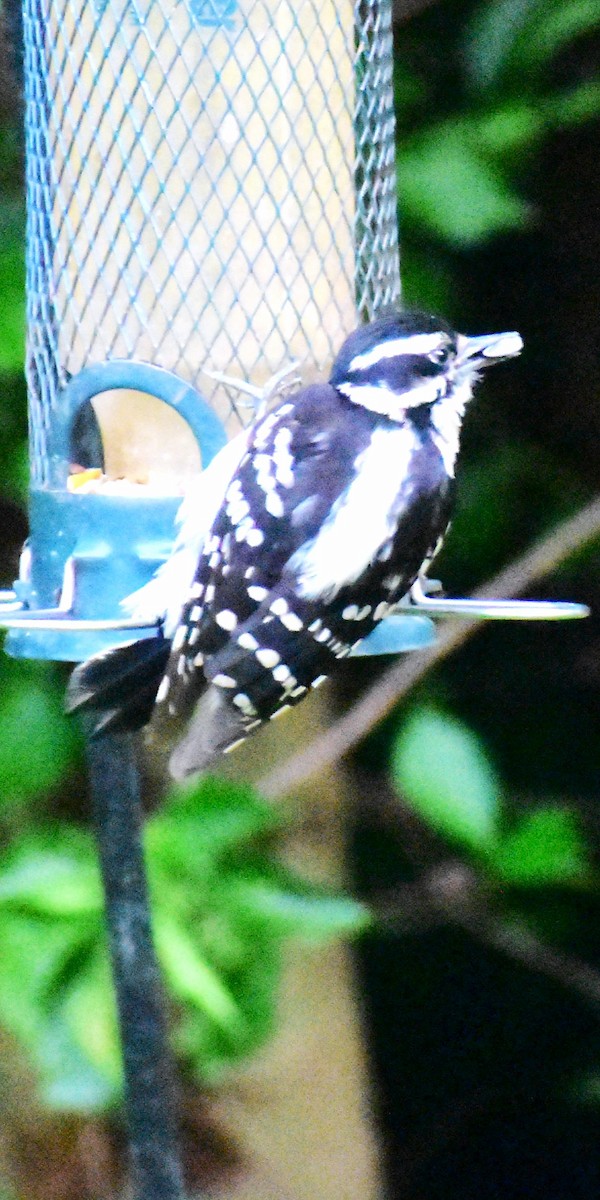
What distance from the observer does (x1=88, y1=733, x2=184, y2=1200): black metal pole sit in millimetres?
1564

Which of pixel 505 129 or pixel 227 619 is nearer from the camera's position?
pixel 227 619

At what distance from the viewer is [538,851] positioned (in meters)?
2.02

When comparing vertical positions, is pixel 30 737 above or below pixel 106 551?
below

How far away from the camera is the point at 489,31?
200 centimetres

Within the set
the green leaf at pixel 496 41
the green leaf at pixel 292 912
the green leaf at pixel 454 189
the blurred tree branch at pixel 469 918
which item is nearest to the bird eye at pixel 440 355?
the green leaf at pixel 454 189

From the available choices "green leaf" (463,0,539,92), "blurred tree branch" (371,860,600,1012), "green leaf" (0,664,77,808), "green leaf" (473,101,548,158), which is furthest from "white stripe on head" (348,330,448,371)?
"blurred tree branch" (371,860,600,1012)

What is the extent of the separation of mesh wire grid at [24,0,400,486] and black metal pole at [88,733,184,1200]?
40 cm

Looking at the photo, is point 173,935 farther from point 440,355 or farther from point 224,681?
point 440,355

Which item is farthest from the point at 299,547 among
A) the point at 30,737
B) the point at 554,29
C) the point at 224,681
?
the point at 554,29

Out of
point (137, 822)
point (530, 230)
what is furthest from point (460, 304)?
point (137, 822)

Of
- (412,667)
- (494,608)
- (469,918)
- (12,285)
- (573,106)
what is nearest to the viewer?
(494,608)

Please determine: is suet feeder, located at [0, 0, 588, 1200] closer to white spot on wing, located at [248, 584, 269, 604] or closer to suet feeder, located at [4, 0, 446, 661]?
suet feeder, located at [4, 0, 446, 661]

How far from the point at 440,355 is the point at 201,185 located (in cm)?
33

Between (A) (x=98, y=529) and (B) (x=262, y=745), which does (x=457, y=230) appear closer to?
(A) (x=98, y=529)
